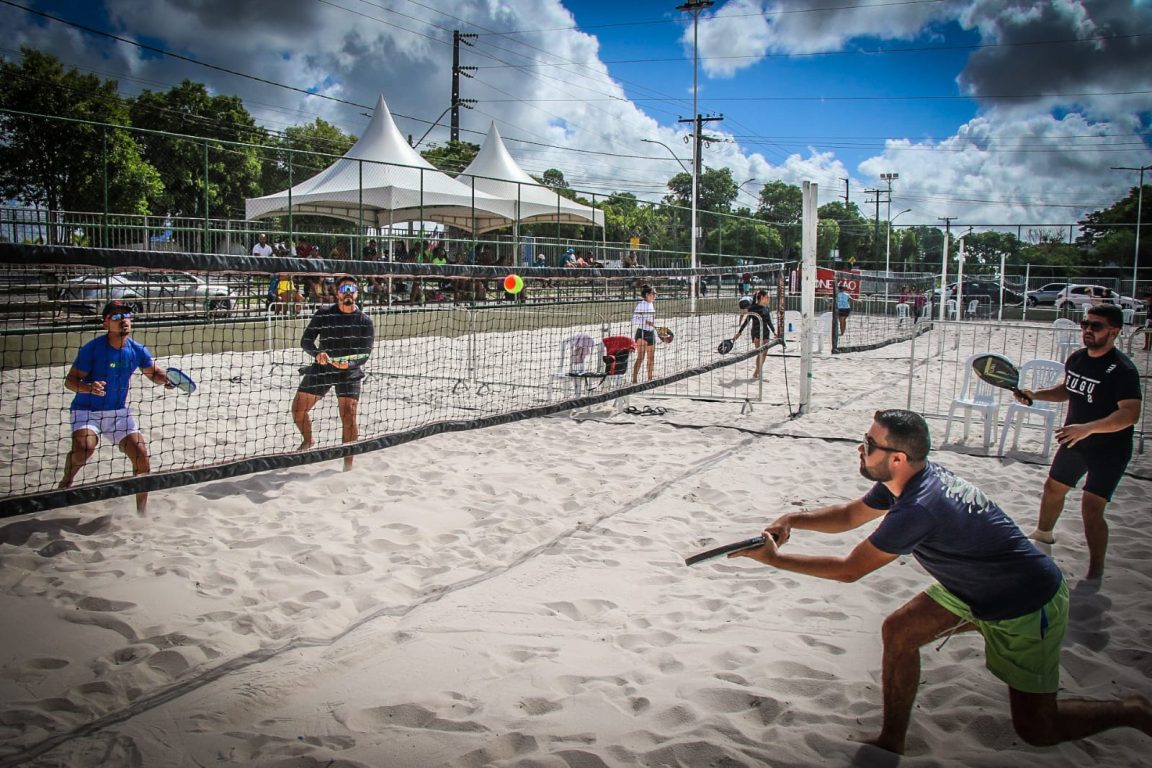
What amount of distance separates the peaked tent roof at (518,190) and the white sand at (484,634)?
15375 millimetres

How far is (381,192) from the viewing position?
16.9 m

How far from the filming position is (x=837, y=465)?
6797 mm

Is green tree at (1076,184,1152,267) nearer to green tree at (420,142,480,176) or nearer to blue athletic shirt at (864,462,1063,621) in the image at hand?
green tree at (420,142,480,176)

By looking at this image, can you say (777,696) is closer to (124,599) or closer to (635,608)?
(635,608)

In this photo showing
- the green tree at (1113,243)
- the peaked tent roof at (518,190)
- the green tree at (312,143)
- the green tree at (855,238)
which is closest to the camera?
the peaked tent roof at (518,190)

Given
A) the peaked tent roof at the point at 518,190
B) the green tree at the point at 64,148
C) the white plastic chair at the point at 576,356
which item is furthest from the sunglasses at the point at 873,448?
the peaked tent roof at the point at 518,190

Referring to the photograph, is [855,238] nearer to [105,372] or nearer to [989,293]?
[989,293]

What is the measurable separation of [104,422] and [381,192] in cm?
1268

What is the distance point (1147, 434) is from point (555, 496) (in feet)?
22.5

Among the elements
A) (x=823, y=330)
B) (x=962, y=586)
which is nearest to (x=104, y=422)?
(x=962, y=586)

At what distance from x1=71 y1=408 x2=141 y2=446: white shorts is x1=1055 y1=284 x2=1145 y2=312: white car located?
2419 cm

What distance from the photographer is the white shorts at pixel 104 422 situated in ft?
16.9

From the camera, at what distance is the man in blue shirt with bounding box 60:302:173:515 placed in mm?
5062

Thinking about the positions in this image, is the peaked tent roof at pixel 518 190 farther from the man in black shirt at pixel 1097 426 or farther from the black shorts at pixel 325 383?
the man in black shirt at pixel 1097 426
